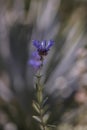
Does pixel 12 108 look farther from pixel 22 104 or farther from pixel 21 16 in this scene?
pixel 21 16

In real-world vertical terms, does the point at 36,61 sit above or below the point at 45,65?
above

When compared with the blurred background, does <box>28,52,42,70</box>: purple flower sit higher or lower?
higher

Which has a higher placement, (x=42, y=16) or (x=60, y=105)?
(x=42, y=16)

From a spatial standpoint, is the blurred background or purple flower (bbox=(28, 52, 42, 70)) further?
the blurred background

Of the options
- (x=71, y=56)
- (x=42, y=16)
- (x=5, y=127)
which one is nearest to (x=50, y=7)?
(x=42, y=16)

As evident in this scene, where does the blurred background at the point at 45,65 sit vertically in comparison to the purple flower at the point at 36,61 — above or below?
below

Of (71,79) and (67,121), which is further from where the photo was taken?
(71,79)

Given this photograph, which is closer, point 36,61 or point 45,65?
point 36,61

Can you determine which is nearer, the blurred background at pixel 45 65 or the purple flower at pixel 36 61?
the purple flower at pixel 36 61
